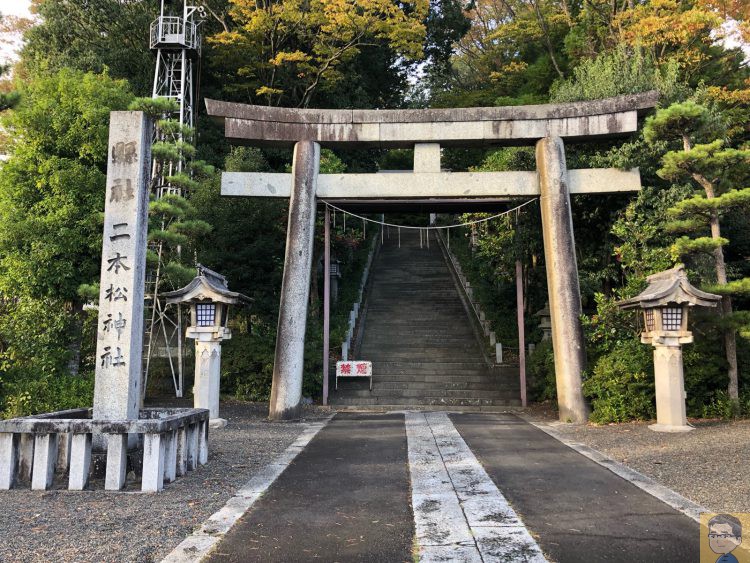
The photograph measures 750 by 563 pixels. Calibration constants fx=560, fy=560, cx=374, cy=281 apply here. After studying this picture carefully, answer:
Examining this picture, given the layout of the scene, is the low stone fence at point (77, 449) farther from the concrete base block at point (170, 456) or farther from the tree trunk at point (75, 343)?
the tree trunk at point (75, 343)

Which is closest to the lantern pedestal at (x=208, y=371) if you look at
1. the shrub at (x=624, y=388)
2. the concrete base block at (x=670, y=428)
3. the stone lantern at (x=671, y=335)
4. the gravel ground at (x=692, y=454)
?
the gravel ground at (x=692, y=454)

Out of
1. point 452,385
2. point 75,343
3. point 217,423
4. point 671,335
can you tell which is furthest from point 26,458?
point 452,385

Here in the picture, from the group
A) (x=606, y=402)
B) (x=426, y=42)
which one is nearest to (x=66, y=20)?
(x=426, y=42)

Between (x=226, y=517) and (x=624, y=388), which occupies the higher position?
(x=624, y=388)

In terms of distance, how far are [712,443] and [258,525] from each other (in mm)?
6741

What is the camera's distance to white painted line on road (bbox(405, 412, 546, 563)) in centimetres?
386

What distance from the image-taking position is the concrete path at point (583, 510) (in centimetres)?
392

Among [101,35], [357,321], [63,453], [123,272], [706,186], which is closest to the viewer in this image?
[63,453]

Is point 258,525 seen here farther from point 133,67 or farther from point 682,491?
point 133,67

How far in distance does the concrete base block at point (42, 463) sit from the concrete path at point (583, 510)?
4.63 m

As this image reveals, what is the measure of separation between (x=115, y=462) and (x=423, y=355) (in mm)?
11508

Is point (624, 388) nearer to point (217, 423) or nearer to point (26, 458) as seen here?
point (217, 423)

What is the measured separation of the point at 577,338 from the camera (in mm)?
11359

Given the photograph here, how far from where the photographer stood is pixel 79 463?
5.69 meters
